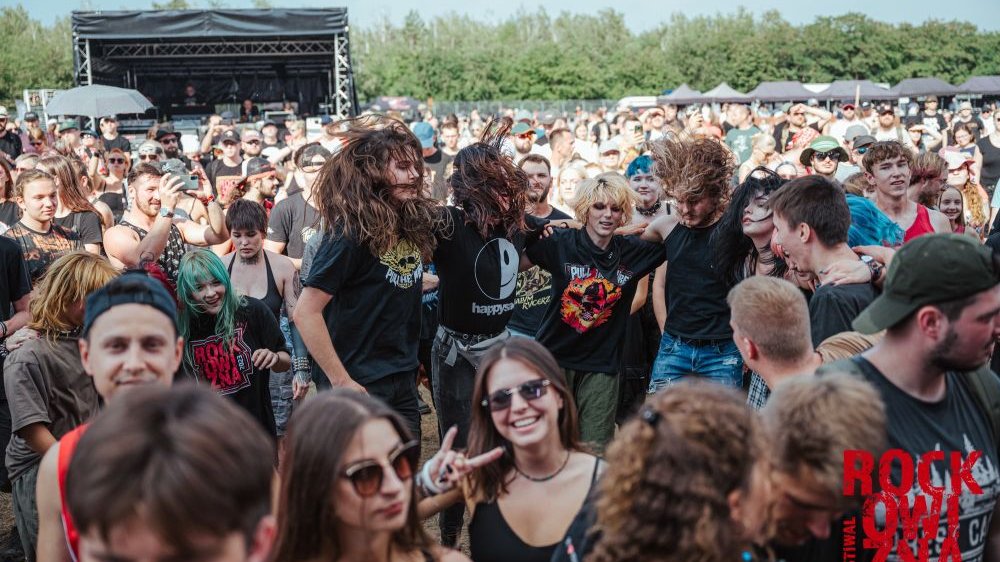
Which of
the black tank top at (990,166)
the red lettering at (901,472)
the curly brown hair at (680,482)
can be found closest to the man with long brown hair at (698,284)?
the red lettering at (901,472)

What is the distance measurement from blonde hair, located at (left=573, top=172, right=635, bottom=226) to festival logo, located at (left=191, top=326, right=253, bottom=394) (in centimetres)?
191

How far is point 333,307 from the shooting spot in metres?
4.48

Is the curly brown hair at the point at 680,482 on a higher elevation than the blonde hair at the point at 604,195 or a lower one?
lower

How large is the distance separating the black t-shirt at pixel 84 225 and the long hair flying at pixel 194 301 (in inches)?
94.5

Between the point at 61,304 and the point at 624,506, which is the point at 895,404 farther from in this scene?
the point at 61,304

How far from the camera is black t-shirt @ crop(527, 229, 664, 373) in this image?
5137 millimetres

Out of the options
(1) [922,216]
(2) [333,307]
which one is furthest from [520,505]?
(1) [922,216]

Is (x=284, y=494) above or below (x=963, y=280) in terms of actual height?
below

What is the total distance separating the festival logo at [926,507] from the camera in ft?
8.00

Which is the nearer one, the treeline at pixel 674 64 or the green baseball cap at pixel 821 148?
the green baseball cap at pixel 821 148

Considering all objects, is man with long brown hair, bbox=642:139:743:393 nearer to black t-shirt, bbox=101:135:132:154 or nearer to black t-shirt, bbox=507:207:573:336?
black t-shirt, bbox=507:207:573:336

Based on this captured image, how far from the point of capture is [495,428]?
306cm

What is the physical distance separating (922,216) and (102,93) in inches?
588

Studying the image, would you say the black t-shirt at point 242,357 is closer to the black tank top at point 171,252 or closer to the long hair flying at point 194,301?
the long hair flying at point 194,301
